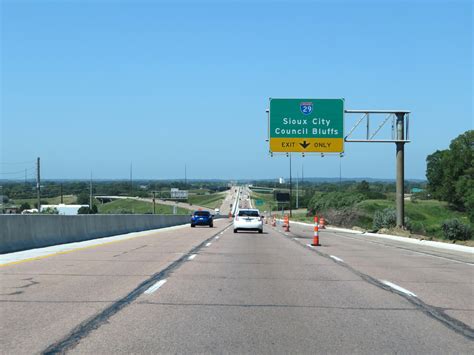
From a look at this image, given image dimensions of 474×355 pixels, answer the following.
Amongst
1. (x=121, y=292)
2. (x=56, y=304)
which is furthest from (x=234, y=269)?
(x=56, y=304)

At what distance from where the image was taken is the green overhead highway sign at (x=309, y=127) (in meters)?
41.7

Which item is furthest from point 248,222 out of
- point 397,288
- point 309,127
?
point 397,288

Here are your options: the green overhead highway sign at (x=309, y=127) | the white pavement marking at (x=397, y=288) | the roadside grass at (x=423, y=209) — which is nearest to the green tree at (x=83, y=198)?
the roadside grass at (x=423, y=209)

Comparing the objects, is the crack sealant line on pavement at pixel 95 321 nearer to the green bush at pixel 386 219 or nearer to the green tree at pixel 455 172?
the green bush at pixel 386 219

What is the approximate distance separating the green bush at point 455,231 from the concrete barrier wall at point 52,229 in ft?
67.5

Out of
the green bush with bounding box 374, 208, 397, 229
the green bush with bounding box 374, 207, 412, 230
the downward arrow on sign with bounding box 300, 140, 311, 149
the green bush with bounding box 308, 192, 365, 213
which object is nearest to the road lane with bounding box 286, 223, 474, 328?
the downward arrow on sign with bounding box 300, 140, 311, 149

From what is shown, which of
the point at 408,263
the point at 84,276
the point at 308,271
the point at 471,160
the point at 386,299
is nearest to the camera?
the point at 386,299

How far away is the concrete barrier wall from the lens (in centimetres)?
2023

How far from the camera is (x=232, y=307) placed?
10.5 metres

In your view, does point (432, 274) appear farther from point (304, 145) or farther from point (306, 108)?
point (306, 108)

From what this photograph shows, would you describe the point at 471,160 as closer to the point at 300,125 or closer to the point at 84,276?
the point at 300,125

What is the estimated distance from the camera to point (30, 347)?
7.50 m

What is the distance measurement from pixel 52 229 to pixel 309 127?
71.1 feet

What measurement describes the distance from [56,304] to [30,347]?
9.79 ft
